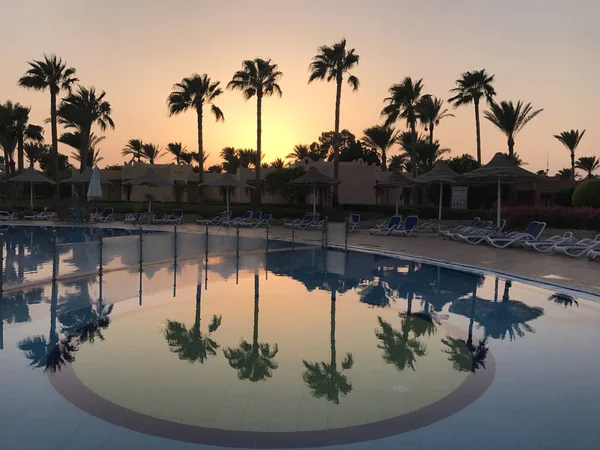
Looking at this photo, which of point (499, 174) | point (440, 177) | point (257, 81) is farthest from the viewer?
point (257, 81)

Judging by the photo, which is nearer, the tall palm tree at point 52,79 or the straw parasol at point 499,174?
the straw parasol at point 499,174

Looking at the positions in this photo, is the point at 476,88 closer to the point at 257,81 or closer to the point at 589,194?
the point at 589,194

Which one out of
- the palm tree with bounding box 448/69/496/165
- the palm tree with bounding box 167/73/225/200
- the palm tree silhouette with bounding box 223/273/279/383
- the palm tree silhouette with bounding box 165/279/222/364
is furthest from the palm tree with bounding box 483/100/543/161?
the palm tree silhouette with bounding box 223/273/279/383

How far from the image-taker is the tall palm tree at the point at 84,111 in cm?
3447

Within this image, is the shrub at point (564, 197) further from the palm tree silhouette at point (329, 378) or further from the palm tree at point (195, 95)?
the palm tree silhouette at point (329, 378)

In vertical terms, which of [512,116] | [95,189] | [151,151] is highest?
[512,116]

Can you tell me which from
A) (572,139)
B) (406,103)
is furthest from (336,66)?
(572,139)

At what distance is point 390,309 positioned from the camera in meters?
7.91

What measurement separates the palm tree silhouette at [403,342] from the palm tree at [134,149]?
54.3 meters

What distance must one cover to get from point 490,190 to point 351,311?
96.1 ft

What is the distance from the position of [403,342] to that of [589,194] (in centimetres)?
1838

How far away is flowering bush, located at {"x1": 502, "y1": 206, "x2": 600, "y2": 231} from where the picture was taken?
1655 centimetres

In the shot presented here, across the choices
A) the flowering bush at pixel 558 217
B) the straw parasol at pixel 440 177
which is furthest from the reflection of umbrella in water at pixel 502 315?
the straw parasol at pixel 440 177

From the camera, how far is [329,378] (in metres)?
4.84
